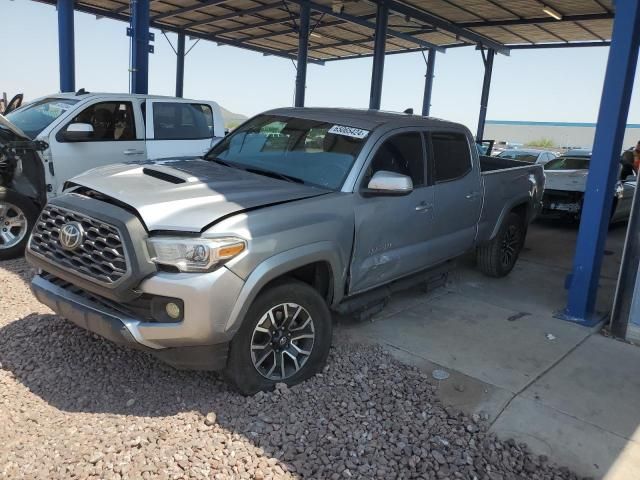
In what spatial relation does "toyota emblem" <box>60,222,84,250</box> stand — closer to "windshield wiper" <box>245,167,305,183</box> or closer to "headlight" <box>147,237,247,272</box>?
"headlight" <box>147,237,247,272</box>

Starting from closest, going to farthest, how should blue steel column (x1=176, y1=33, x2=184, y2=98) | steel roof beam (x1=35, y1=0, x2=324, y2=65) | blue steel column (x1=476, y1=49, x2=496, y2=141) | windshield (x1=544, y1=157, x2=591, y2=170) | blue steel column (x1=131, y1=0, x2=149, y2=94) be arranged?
blue steel column (x1=131, y1=0, x2=149, y2=94)
windshield (x1=544, y1=157, x2=591, y2=170)
steel roof beam (x1=35, y1=0, x2=324, y2=65)
blue steel column (x1=476, y1=49, x2=496, y2=141)
blue steel column (x1=176, y1=33, x2=184, y2=98)

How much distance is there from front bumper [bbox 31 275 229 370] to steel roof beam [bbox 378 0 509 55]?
13.8 meters

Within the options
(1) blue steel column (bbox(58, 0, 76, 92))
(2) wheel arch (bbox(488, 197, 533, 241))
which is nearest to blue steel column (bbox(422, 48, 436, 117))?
(1) blue steel column (bbox(58, 0, 76, 92))

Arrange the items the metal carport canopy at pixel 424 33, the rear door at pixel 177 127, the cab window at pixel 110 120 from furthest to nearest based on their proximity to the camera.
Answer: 1. the rear door at pixel 177 127
2. the cab window at pixel 110 120
3. the metal carport canopy at pixel 424 33

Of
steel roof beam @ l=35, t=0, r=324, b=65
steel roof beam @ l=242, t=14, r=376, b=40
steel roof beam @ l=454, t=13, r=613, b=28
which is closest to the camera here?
steel roof beam @ l=454, t=13, r=613, b=28

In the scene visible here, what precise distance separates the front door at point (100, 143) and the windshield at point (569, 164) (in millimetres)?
8756

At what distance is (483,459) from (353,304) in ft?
5.14

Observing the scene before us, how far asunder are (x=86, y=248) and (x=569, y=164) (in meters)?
11.0

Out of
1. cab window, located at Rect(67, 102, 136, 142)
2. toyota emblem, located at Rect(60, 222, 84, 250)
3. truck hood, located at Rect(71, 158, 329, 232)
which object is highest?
cab window, located at Rect(67, 102, 136, 142)

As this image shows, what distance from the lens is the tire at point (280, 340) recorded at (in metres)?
3.31

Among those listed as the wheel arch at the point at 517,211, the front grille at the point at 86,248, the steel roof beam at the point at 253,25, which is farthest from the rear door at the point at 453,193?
the steel roof beam at the point at 253,25

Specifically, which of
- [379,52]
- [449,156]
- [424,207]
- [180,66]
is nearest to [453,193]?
[449,156]

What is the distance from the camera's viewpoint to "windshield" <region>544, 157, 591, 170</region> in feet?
37.7

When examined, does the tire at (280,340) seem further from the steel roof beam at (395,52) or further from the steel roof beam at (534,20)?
the steel roof beam at (395,52)
